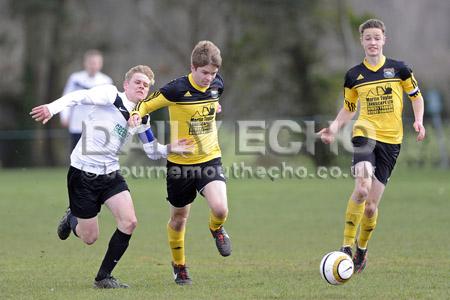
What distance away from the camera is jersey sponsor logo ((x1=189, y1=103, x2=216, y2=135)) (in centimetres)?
713

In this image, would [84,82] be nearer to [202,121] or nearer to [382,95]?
[202,121]

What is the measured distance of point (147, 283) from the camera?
7.07 meters

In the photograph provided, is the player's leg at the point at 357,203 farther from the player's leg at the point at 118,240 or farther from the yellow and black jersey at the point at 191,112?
the player's leg at the point at 118,240

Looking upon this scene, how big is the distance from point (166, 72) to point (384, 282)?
22259 mm

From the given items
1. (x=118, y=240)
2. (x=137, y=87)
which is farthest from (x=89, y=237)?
(x=137, y=87)

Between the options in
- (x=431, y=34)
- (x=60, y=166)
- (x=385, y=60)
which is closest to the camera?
(x=385, y=60)

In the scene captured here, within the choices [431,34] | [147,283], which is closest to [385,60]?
[147,283]

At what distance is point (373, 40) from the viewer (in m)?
7.80

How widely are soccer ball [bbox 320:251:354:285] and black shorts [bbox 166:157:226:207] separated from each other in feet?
3.88

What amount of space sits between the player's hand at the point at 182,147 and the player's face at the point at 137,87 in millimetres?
501

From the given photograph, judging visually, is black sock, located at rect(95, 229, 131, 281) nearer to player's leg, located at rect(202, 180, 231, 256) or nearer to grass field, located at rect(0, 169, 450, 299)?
grass field, located at rect(0, 169, 450, 299)

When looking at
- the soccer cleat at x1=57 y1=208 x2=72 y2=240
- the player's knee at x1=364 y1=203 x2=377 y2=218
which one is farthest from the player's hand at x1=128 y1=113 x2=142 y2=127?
the player's knee at x1=364 y1=203 x2=377 y2=218

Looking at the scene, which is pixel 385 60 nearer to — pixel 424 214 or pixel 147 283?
pixel 147 283

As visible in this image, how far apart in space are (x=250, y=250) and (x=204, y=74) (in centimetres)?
281
